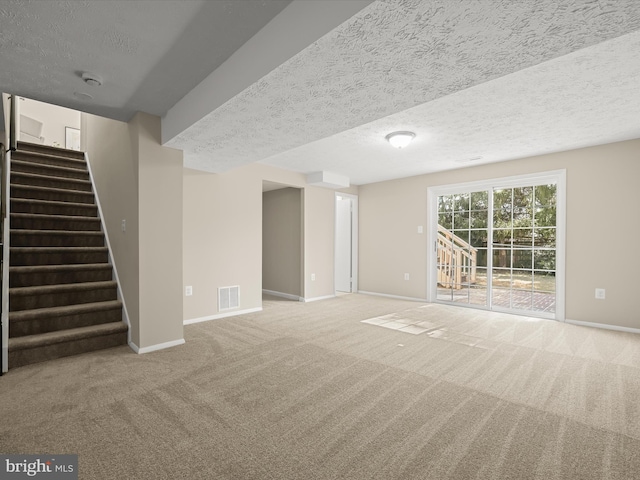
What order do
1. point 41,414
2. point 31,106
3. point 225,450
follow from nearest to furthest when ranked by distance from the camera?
point 225,450 < point 41,414 < point 31,106

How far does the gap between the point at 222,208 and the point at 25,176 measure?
2382 millimetres

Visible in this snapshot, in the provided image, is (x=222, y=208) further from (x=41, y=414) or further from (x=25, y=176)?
(x=41, y=414)

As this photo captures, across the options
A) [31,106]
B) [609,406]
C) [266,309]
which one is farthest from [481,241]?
[31,106]

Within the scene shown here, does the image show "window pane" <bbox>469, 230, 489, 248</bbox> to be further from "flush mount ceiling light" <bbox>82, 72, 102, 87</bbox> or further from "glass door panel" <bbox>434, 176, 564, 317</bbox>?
"flush mount ceiling light" <bbox>82, 72, 102, 87</bbox>

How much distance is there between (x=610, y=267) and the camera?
12.9 feet

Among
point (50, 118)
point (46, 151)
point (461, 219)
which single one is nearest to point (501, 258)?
point (461, 219)

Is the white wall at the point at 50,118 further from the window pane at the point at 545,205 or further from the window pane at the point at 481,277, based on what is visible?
the window pane at the point at 545,205

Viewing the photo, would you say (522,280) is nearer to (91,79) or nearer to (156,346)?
(156,346)

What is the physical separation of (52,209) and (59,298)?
1.37m

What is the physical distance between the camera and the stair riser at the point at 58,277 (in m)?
→ 3.11

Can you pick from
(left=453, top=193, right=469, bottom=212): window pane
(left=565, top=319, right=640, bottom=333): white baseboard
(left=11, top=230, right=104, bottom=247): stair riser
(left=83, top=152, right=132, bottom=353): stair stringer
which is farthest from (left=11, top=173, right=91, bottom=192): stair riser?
(left=565, top=319, right=640, bottom=333): white baseboard

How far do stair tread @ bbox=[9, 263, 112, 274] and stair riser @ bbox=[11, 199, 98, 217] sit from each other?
82 centimetres

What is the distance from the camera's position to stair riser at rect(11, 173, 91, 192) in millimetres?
3885

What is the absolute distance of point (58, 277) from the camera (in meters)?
3.33
